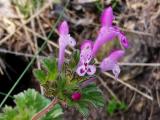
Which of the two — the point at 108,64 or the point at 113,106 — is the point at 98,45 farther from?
the point at 113,106

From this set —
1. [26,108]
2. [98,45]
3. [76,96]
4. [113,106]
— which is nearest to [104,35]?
[98,45]

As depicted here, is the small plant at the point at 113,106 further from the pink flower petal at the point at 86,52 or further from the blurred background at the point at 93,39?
the pink flower petal at the point at 86,52

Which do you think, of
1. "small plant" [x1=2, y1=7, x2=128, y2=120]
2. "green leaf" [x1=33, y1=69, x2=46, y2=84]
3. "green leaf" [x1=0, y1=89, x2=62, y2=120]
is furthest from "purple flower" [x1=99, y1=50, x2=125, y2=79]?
"green leaf" [x1=0, y1=89, x2=62, y2=120]

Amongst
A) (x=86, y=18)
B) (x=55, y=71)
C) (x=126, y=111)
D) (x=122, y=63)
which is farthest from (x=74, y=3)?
(x=55, y=71)

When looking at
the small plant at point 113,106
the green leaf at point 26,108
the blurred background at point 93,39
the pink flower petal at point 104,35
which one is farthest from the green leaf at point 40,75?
the small plant at point 113,106

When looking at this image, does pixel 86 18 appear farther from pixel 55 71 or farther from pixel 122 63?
pixel 55 71
